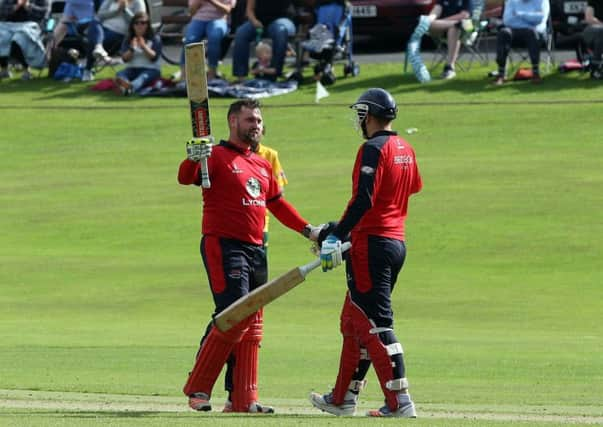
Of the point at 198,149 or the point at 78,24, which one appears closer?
the point at 198,149

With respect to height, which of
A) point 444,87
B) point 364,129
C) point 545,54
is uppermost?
point 364,129

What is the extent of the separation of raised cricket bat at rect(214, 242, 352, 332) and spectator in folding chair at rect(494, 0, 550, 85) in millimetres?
16216

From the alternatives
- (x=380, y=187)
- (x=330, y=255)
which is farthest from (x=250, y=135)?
(x=330, y=255)

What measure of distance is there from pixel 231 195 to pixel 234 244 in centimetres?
33

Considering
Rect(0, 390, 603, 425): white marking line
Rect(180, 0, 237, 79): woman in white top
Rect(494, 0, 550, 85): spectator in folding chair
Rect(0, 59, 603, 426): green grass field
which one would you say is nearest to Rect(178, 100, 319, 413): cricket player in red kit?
Rect(0, 390, 603, 425): white marking line

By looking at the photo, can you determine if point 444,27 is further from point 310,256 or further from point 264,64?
point 310,256

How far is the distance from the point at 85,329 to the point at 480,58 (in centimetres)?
1608

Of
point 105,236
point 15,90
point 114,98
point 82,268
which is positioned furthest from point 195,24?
point 82,268

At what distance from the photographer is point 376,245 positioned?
32.4 feet

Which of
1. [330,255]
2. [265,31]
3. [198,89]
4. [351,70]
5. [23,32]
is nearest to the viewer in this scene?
[330,255]

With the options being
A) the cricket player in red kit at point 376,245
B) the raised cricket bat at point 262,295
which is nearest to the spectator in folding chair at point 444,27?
the cricket player in red kit at point 376,245

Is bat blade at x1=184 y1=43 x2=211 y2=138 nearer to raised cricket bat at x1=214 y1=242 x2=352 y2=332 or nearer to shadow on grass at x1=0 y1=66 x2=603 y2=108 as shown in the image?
raised cricket bat at x1=214 y1=242 x2=352 y2=332

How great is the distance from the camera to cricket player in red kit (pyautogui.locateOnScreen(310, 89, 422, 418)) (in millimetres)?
9727

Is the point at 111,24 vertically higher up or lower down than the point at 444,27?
lower down
